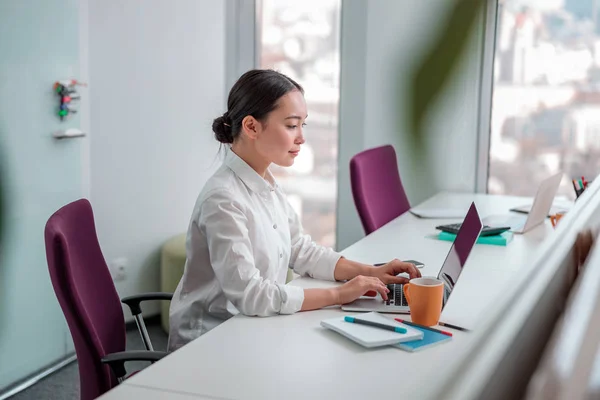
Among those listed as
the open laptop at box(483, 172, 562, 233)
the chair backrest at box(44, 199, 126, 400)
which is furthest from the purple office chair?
the open laptop at box(483, 172, 562, 233)

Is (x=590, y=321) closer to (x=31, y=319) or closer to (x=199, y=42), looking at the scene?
(x=31, y=319)

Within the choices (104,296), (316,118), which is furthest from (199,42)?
(104,296)

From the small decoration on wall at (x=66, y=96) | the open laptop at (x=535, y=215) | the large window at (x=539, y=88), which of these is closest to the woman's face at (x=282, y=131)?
the open laptop at (x=535, y=215)

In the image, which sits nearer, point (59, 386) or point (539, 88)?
point (539, 88)

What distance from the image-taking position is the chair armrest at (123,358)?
4.56 feet

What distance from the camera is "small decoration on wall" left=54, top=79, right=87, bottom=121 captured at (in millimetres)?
2535

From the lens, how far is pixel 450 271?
4.92 feet

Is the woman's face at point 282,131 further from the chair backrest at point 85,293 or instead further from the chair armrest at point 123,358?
the chair armrest at point 123,358

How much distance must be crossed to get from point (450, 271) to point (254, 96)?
0.62 meters

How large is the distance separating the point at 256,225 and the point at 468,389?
1.45 meters

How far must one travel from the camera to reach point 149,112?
314cm

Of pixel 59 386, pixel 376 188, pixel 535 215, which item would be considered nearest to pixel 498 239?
pixel 535 215

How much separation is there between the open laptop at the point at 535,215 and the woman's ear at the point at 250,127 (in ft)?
3.28

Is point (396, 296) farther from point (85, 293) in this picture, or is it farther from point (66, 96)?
point (66, 96)
